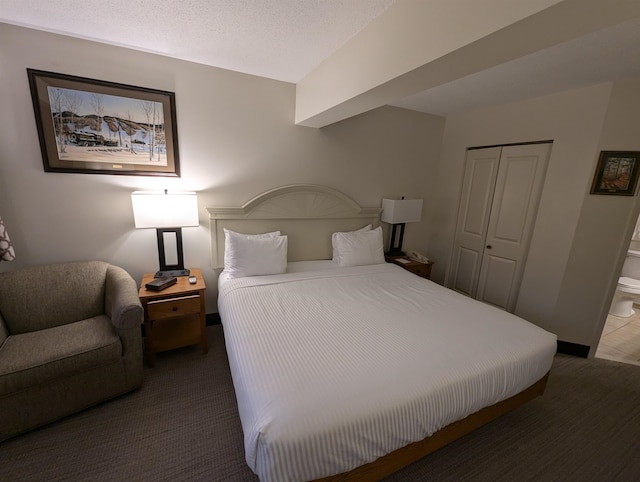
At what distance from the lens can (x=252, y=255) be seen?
241 cm

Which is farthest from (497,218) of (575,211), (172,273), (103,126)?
(103,126)

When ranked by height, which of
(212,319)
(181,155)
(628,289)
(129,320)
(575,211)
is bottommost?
(212,319)

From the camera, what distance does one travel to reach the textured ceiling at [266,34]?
4.95ft

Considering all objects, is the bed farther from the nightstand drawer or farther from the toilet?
the toilet

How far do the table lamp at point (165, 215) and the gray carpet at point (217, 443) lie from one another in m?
0.93

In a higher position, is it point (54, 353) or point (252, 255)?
point (252, 255)

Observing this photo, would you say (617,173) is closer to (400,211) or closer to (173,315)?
(400,211)

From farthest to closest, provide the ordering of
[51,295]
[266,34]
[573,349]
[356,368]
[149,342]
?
[573,349]
[149,342]
[51,295]
[266,34]
[356,368]

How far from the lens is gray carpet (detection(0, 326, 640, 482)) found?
54.7 inches

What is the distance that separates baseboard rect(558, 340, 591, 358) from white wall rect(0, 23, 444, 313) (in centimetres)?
243

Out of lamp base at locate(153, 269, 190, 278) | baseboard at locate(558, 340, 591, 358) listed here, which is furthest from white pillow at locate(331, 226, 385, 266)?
baseboard at locate(558, 340, 591, 358)

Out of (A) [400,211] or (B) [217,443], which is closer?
(B) [217,443]

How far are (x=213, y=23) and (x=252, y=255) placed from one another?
167 cm

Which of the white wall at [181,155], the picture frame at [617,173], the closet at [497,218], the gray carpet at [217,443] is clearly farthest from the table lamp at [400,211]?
the gray carpet at [217,443]
